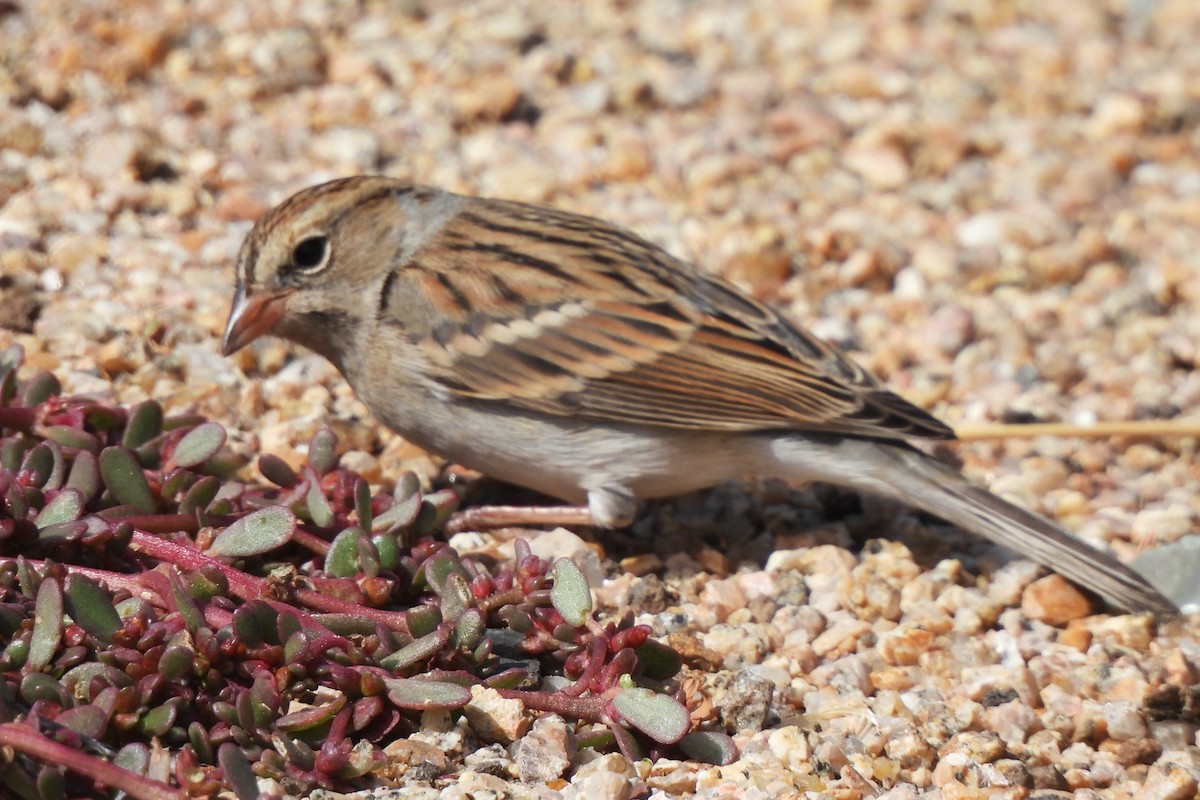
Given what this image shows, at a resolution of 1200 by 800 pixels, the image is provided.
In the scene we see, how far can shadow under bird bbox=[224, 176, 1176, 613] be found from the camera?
12.8 feet

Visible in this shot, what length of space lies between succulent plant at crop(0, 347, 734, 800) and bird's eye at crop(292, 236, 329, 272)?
60cm

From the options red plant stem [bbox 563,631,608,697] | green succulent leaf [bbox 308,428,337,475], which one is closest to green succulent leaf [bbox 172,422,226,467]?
green succulent leaf [bbox 308,428,337,475]

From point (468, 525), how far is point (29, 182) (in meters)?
1.96

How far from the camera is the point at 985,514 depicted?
3.88 meters

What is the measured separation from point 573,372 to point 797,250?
4.98 ft

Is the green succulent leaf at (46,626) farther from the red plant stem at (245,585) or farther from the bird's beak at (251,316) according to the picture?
the bird's beak at (251,316)

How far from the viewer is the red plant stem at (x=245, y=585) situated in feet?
9.95

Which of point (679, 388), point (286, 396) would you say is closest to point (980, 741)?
point (679, 388)

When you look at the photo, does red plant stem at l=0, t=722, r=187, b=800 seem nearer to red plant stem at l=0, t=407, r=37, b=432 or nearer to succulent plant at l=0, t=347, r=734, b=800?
succulent plant at l=0, t=347, r=734, b=800

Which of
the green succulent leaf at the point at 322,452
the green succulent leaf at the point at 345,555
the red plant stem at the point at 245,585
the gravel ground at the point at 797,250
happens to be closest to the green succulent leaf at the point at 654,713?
the gravel ground at the point at 797,250

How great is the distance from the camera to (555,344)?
12.9 ft

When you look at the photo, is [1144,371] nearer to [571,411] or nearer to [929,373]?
[929,373]

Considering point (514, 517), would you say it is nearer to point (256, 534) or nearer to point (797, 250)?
point (256, 534)

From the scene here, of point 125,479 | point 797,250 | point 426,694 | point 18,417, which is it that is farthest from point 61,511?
point 797,250
